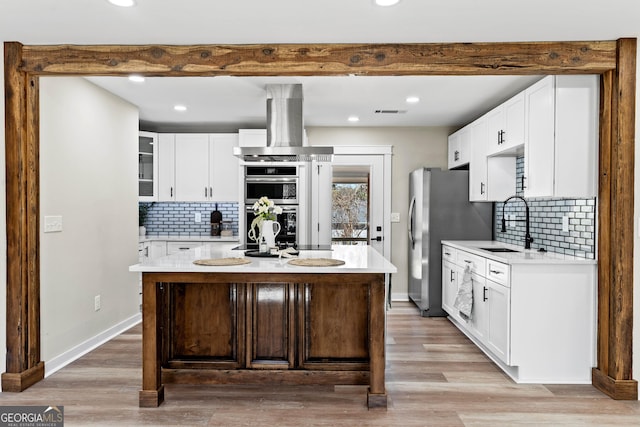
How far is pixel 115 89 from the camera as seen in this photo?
4.45 meters

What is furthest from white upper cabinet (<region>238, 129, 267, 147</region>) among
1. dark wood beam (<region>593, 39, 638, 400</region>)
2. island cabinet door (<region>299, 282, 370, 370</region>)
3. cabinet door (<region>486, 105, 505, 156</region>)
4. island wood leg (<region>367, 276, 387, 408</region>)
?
dark wood beam (<region>593, 39, 638, 400</region>)

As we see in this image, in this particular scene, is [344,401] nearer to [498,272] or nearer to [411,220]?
[498,272]

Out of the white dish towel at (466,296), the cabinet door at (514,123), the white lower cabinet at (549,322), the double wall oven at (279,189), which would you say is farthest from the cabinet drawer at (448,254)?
the double wall oven at (279,189)

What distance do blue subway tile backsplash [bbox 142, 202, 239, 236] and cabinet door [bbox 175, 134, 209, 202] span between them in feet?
0.98

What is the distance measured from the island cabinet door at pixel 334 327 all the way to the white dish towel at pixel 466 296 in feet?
4.68

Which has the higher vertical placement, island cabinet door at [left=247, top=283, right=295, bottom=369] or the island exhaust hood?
the island exhaust hood

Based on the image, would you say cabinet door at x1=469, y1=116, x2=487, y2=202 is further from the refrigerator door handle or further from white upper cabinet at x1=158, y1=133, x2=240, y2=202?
white upper cabinet at x1=158, y1=133, x2=240, y2=202

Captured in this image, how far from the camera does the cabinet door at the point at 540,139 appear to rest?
3461 millimetres

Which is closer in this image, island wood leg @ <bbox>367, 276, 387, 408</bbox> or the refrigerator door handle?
island wood leg @ <bbox>367, 276, 387, 408</bbox>

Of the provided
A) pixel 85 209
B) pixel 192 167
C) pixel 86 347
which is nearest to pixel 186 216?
pixel 192 167

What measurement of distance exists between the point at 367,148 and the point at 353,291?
3409mm

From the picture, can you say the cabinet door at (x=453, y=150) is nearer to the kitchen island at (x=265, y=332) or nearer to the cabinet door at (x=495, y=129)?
the cabinet door at (x=495, y=129)

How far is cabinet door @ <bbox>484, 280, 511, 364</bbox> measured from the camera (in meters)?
3.44

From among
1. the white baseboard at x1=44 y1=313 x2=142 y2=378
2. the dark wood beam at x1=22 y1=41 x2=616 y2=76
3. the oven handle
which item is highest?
the dark wood beam at x1=22 y1=41 x2=616 y2=76
